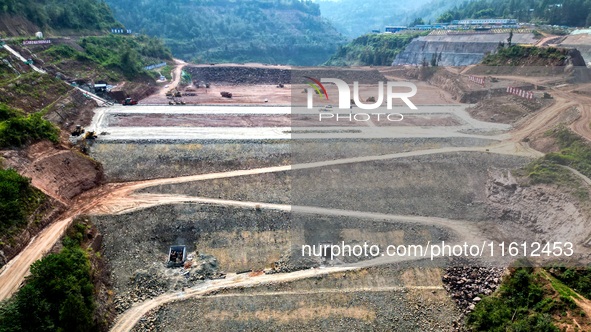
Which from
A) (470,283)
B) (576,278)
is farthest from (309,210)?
(576,278)

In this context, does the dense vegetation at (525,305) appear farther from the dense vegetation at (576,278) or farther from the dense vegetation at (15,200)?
the dense vegetation at (15,200)

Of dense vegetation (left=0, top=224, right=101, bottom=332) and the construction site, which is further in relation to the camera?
the construction site

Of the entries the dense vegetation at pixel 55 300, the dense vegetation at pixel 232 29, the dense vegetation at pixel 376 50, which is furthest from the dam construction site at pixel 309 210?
the dense vegetation at pixel 232 29

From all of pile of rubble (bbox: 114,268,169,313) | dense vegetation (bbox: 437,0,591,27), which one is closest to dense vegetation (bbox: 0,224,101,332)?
pile of rubble (bbox: 114,268,169,313)

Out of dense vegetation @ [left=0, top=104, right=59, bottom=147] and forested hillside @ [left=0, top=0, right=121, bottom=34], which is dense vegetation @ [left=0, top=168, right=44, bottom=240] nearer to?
dense vegetation @ [left=0, top=104, right=59, bottom=147]

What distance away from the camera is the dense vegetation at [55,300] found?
1591 centimetres

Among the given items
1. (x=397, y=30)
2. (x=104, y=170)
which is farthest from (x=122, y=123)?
(x=397, y=30)

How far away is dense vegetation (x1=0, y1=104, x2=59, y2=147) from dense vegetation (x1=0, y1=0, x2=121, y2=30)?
1412 inches

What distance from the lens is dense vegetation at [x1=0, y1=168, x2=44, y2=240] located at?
20864 millimetres

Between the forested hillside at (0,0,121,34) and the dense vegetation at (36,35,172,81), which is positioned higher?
the forested hillside at (0,0,121,34)

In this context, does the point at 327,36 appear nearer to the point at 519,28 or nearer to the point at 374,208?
the point at 519,28

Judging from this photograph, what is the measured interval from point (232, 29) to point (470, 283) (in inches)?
5390

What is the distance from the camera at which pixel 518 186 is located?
99.2 feet

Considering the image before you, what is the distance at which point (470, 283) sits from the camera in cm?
2259
